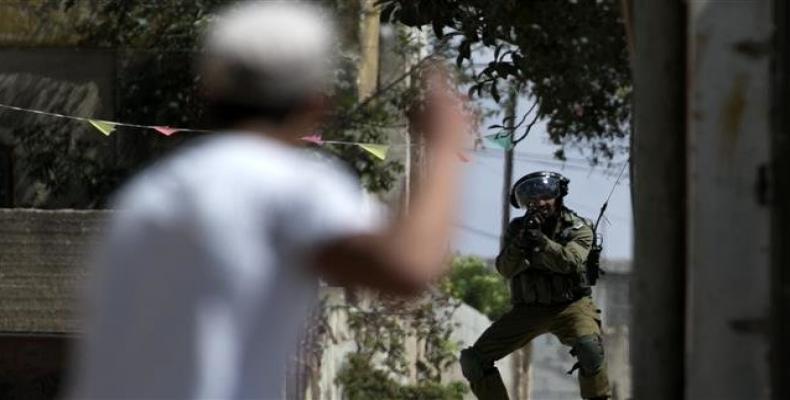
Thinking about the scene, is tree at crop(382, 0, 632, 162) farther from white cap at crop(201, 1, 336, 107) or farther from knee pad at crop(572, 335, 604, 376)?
white cap at crop(201, 1, 336, 107)

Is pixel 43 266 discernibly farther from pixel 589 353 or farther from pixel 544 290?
pixel 589 353

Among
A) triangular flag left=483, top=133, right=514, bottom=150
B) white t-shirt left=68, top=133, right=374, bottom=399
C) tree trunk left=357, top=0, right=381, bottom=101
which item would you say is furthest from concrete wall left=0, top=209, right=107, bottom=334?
white t-shirt left=68, top=133, right=374, bottom=399

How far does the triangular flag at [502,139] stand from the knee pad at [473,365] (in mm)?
1327

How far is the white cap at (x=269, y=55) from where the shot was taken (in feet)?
8.43

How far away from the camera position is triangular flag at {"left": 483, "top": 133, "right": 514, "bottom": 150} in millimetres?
10128

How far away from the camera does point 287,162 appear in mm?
2629

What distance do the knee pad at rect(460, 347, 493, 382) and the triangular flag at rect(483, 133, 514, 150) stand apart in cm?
133

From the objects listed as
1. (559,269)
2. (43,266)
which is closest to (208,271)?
(559,269)

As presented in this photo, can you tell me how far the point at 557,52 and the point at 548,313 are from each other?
4.94 meters

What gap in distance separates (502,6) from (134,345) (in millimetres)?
7414

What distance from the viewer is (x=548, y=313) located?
9.52 m

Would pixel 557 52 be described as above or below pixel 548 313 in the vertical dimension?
above

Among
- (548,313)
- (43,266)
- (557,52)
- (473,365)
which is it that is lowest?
(473,365)

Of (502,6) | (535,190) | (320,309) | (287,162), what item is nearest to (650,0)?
(287,162)
